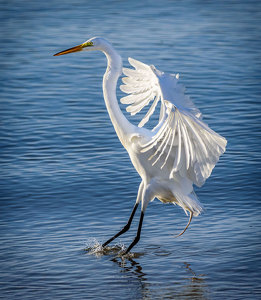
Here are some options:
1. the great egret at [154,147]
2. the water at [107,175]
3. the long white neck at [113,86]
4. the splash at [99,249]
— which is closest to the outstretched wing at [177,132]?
→ the great egret at [154,147]

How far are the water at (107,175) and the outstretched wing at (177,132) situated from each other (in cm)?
108

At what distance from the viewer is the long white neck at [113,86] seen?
7.84 metres

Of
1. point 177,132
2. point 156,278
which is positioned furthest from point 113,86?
point 156,278

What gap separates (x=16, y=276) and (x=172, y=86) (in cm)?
278

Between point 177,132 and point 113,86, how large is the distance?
4.50ft

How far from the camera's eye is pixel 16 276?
739cm

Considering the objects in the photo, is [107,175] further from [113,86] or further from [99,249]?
[113,86]

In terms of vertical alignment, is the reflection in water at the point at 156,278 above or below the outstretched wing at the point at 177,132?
below

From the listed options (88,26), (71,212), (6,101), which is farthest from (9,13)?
(71,212)

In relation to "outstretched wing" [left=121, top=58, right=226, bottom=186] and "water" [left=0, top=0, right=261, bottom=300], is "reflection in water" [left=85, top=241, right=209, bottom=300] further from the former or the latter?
"outstretched wing" [left=121, top=58, right=226, bottom=186]

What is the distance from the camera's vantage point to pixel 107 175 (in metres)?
10.2

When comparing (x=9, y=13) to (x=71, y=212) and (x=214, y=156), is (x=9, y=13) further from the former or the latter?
(x=214, y=156)

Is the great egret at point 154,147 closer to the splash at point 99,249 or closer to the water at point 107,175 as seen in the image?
the splash at point 99,249

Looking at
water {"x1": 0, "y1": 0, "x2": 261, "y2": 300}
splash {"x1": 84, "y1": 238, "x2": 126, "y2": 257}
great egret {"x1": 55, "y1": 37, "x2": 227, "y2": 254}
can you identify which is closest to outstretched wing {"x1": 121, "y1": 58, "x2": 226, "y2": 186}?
great egret {"x1": 55, "y1": 37, "x2": 227, "y2": 254}
